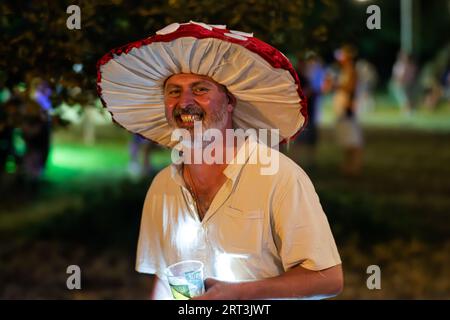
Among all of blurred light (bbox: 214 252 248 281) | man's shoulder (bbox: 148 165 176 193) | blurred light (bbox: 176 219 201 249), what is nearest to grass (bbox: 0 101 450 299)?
man's shoulder (bbox: 148 165 176 193)

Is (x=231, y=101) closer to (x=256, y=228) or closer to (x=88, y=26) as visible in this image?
(x=256, y=228)

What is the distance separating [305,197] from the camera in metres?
3.17

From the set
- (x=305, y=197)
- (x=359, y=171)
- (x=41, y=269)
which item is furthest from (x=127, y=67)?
(x=359, y=171)

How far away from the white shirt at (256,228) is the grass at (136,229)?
3566 mm

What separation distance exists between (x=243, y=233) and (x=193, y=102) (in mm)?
509

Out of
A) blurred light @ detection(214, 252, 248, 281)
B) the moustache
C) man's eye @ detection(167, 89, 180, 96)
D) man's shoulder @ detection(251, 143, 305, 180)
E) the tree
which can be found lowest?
blurred light @ detection(214, 252, 248, 281)

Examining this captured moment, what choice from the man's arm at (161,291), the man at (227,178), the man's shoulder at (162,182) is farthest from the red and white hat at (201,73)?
the man's arm at (161,291)

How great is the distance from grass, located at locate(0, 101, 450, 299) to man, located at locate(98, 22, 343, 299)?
3.43 meters

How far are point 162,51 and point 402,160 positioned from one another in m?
11.3

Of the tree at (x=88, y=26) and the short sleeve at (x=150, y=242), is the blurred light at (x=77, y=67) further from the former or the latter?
the short sleeve at (x=150, y=242)

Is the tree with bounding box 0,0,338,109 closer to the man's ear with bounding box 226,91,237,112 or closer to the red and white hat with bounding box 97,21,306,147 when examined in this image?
the red and white hat with bounding box 97,21,306,147

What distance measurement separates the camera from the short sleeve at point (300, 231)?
10.2ft

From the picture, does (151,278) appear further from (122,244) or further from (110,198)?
(110,198)

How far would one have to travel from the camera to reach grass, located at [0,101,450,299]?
7186 millimetres
